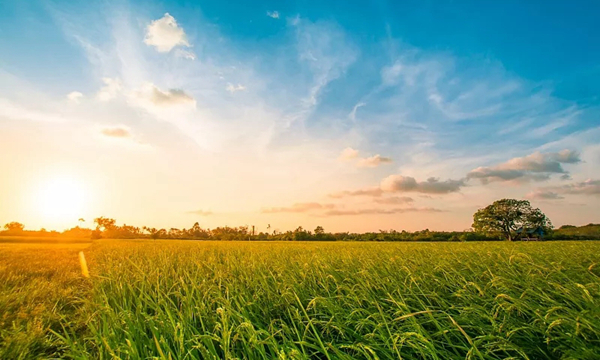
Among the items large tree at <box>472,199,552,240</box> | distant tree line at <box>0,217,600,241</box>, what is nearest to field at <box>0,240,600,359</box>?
distant tree line at <box>0,217,600,241</box>

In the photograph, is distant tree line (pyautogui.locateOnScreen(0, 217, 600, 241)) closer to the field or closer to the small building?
the small building

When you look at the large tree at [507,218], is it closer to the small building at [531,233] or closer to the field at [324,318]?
the small building at [531,233]

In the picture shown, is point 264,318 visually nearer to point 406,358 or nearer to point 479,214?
point 406,358

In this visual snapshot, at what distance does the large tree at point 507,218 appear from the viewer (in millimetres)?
71000

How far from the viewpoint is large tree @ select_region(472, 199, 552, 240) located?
233 feet

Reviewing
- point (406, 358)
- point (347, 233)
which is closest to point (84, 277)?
point (406, 358)

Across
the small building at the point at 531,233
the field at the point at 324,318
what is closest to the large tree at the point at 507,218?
the small building at the point at 531,233

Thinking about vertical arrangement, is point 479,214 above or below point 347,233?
above

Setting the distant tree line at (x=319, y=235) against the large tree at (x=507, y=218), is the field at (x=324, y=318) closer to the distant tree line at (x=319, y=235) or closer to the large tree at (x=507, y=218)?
the distant tree line at (x=319, y=235)

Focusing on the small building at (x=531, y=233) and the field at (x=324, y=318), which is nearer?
the field at (x=324, y=318)

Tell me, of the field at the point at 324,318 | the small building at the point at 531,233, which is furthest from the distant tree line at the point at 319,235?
the field at the point at 324,318

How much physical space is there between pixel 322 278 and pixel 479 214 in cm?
8629

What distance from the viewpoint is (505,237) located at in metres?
69.8

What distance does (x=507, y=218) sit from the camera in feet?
240
